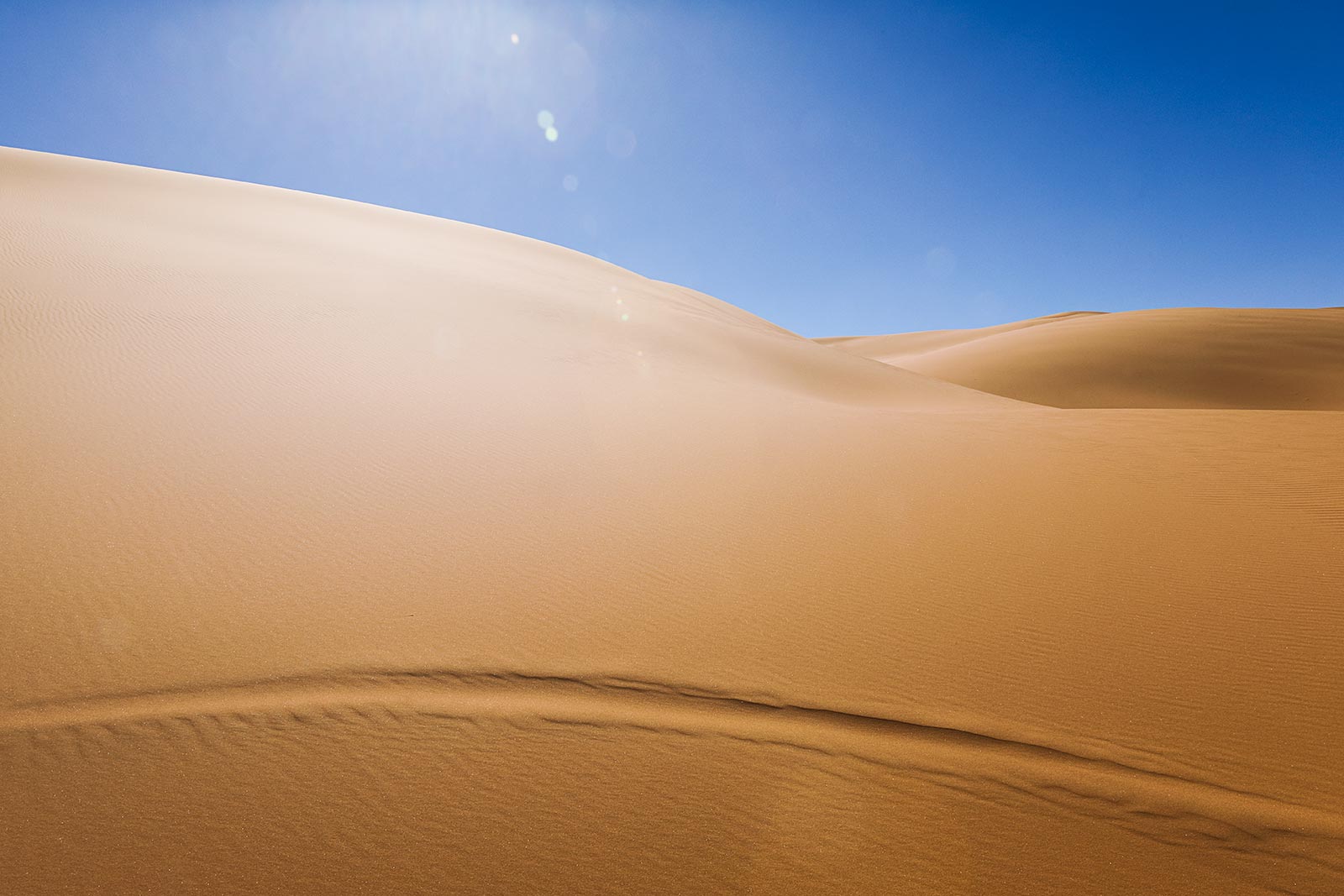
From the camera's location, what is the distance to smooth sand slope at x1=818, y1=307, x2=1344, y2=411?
31312 mm

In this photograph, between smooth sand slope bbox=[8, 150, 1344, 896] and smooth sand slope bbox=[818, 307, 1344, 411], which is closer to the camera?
smooth sand slope bbox=[8, 150, 1344, 896]

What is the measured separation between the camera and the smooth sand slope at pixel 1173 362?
3131cm

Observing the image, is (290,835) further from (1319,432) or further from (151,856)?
→ (1319,432)

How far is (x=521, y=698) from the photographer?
10.4ft

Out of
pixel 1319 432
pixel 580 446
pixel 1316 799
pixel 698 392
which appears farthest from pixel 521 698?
pixel 1319 432

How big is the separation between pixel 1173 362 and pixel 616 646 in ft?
136

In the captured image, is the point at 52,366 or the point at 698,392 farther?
the point at 698,392

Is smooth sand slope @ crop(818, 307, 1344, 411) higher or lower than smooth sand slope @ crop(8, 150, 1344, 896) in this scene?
higher

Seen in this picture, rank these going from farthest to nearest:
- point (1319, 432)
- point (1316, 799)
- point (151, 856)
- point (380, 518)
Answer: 1. point (1319, 432)
2. point (380, 518)
3. point (1316, 799)
4. point (151, 856)

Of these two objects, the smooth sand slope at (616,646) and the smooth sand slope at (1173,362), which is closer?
the smooth sand slope at (616,646)

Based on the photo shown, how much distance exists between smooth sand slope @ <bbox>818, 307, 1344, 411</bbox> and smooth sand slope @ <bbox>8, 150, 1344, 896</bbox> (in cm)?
2859

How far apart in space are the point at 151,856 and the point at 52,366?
714 centimetres

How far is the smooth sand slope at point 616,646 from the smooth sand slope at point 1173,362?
28.6 meters

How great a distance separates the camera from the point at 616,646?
12.0 feet
